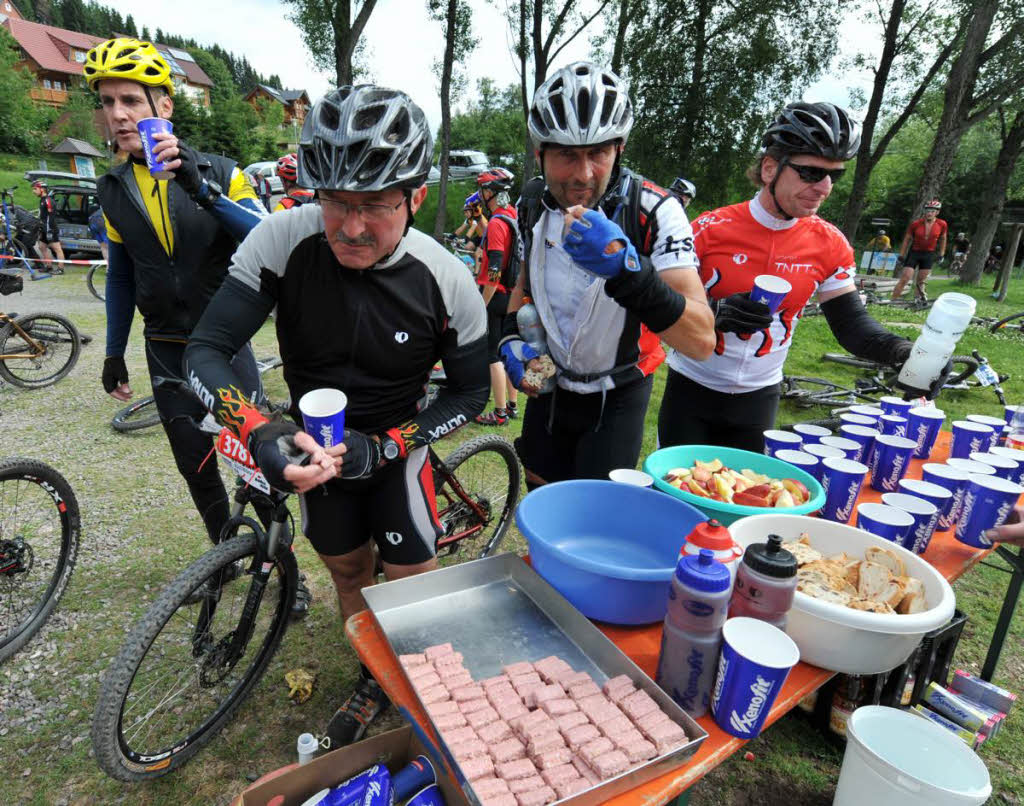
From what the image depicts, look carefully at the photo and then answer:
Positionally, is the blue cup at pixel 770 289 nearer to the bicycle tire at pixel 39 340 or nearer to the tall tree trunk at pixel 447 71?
the bicycle tire at pixel 39 340

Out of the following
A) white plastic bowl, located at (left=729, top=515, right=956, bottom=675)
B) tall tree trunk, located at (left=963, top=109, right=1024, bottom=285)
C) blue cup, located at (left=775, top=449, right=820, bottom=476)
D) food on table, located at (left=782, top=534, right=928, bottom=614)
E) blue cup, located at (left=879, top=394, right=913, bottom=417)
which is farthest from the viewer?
tall tree trunk, located at (left=963, top=109, right=1024, bottom=285)

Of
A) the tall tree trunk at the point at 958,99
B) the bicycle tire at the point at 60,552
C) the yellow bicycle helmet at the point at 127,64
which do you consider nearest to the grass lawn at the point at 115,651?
the bicycle tire at the point at 60,552

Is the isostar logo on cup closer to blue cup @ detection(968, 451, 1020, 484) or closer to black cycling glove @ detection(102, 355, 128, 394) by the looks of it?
blue cup @ detection(968, 451, 1020, 484)

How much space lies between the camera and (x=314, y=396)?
1835 mm

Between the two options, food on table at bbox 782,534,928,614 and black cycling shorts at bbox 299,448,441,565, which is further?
black cycling shorts at bbox 299,448,441,565

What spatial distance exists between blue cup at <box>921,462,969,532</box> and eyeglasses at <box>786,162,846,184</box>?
1.42 metres

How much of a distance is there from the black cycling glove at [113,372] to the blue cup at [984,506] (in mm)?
4395

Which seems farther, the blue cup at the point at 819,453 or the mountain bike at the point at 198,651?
the blue cup at the point at 819,453

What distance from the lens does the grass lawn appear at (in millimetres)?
2545

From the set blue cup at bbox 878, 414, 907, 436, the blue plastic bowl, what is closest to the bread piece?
the blue plastic bowl

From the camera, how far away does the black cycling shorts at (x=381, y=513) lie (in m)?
2.42

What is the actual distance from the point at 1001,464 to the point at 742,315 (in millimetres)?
1352

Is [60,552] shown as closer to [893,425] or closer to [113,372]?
[113,372]

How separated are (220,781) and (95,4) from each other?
136 metres
